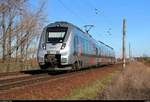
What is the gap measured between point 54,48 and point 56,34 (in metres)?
1.21

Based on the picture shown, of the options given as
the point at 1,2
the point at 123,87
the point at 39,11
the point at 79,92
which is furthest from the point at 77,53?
the point at 39,11

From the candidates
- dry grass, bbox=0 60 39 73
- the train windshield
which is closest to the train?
the train windshield

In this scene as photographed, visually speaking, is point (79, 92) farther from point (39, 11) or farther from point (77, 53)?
point (39, 11)

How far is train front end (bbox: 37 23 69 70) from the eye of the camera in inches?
1048

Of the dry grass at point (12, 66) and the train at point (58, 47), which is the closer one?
the train at point (58, 47)

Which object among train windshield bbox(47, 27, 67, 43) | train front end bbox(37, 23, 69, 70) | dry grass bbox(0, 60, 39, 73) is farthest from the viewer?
dry grass bbox(0, 60, 39, 73)

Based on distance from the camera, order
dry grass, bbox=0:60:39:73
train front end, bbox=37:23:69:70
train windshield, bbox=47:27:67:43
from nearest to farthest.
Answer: train front end, bbox=37:23:69:70
train windshield, bbox=47:27:67:43
dry grass, bbox=0:60:39:73

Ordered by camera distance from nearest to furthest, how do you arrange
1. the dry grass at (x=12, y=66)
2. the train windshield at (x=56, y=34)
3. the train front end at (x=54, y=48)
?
1. the train front end at (x=54, y=48)
2. the train windshield at (x=56, y=34)
3. the dry grass at (x=12, y=66)

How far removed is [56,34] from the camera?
2738 centimetres

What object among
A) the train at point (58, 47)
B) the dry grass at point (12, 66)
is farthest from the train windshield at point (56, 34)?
the dry grass at point (12, 66)

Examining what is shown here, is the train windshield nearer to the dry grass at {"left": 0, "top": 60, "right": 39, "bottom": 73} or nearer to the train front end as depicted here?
the train front end

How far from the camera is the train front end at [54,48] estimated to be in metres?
26.6

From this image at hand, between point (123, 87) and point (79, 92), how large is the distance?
2975 millimetres

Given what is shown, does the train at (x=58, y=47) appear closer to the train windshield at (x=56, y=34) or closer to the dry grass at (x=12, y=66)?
the train windshield at (x=56, y=34)
